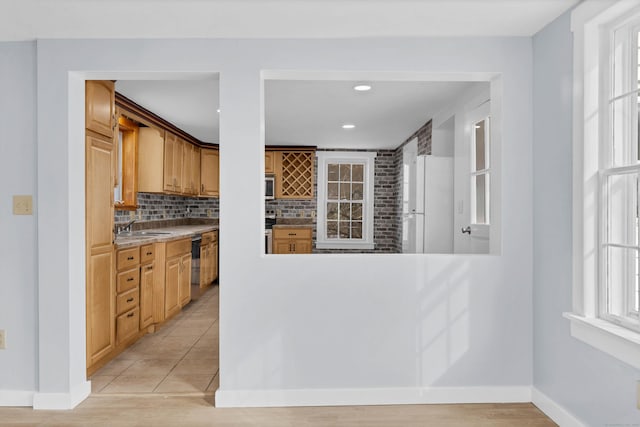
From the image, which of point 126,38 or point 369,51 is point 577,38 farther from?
point 126,38

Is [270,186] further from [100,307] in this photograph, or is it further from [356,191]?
[100,307]

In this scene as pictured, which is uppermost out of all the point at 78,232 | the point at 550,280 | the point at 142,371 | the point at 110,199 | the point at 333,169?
the point at 333,169

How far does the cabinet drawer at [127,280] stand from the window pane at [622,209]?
3.35m

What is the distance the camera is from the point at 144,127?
552 centimetres

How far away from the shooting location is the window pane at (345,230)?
8.25m

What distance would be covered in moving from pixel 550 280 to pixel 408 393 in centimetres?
110

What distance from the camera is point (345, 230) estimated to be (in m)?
8.26

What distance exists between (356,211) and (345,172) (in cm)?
71

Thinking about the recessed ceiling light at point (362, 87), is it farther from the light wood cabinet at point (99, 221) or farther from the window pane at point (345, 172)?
the window pane at point (345, 172)

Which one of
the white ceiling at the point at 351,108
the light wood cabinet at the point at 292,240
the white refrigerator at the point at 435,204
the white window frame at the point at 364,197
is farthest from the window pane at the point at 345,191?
the white refrigerator at the point at 435,204

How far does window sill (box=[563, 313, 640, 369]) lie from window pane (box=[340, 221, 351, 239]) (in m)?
5.81

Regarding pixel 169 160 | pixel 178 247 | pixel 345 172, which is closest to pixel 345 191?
pixel 345 172

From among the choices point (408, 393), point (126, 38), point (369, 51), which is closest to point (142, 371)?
point (408, 393)

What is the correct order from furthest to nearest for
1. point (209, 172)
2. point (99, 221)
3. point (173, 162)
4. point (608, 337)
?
point (209, 172) → point (173, 162) → point (99, 221) → point (608, 337)
